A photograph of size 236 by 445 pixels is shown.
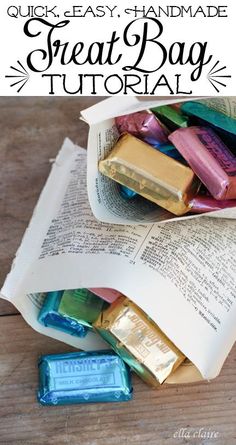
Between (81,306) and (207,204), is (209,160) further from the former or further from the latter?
(81,306)

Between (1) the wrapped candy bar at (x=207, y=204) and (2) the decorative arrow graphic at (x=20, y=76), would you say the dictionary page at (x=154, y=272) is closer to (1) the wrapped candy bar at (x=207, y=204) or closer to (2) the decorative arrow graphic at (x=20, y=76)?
(1) the wrapped candy bar at (x=207, y=204)

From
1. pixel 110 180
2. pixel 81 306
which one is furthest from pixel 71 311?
pixel 110 180

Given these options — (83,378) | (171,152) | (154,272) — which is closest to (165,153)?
(171,152)

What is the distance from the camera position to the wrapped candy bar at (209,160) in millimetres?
608

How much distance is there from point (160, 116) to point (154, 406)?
28cm

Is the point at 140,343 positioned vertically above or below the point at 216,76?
below

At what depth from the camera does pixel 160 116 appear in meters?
0.67

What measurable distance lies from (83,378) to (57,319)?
0.07 metres

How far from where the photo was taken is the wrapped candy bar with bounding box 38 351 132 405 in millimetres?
594

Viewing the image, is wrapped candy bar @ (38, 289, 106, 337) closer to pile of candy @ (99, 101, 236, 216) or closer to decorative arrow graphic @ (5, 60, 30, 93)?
pile of candy @ (99, 101, 236, 216)

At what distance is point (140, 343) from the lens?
601 mm

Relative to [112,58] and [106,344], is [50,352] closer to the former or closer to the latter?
[106,344]

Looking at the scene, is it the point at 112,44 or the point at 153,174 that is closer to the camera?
the point at 153,174

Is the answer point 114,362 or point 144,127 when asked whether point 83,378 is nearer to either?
point 114,362
